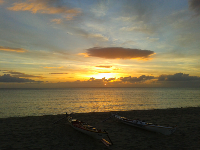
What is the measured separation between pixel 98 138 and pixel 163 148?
5.69m

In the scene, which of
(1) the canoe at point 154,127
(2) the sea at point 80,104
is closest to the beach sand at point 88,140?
(1) the canoe at point 154,127

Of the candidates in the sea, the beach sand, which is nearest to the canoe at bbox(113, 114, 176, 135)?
the beach sand

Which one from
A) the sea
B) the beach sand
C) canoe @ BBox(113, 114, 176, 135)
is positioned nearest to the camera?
the beach sand

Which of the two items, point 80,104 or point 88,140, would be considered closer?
point 88,140

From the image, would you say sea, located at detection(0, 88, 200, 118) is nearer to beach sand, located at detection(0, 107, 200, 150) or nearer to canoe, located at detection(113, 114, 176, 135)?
beach sand, located at detection(0, 107, 200, 150)

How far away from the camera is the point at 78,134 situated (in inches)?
647

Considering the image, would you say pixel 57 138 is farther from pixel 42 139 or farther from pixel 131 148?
pixel 131 148

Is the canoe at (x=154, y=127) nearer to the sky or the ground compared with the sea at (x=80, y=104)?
nearer to the sky

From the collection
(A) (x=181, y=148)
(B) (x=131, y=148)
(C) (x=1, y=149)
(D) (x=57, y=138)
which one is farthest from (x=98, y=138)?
(C) (x=1, y=149)

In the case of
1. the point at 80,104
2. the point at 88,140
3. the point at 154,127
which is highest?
the point at 154,127

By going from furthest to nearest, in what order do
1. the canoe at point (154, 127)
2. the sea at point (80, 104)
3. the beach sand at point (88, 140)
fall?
the sea at point (80, 104), the canoe at point (154, 127), the beach sand at point (88, 140)

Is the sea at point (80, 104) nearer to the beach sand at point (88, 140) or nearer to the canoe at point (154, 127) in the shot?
the beach sand at point (88, 140)

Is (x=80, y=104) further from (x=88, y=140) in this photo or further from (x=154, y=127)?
(x=154, y=127)

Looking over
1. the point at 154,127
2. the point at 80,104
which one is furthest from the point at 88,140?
the point at 80,104
